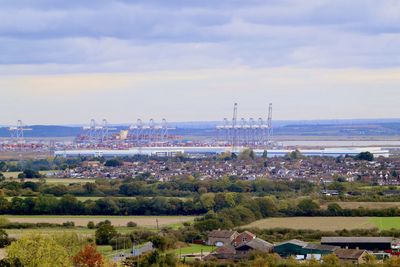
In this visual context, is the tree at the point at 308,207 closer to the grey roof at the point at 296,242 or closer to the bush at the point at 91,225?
the bush at the point at 91,225

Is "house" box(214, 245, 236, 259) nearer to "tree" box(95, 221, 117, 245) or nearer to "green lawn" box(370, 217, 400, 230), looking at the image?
"tree" box(95, 221, 117, 245)

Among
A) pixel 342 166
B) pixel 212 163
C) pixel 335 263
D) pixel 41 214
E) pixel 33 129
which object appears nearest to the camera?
pixel 335 263

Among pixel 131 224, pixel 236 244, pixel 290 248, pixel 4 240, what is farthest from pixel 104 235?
pixel 290 248

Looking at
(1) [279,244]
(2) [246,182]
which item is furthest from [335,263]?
(2) [246,182]

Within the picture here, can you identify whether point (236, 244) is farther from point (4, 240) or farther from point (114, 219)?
point (114, 219)

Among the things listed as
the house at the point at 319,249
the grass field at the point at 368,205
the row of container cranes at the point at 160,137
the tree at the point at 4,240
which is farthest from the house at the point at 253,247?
the row of container cranes at the point at 160,137

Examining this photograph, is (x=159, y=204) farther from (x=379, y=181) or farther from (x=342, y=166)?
(x=342, y=166)

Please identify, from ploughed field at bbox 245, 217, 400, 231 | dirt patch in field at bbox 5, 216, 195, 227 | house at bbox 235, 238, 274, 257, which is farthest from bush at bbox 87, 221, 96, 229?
house at bbox 235, 238, 274, 257
